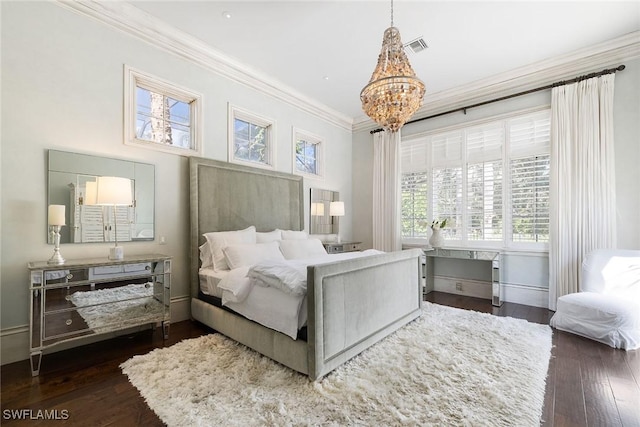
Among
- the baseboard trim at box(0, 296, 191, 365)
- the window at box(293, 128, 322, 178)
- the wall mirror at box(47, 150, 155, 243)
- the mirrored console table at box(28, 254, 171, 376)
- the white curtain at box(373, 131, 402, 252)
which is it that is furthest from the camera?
the white curtain at box(373, 131, 402, 252)

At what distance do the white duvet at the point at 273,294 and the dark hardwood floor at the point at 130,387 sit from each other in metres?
0.89

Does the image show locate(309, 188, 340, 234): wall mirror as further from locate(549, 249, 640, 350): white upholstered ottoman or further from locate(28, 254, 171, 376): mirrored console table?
locate(549, 249, 640, 350): white upholstered ottoman

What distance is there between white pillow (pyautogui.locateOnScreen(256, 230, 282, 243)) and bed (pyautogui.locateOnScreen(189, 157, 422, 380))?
0.30 m

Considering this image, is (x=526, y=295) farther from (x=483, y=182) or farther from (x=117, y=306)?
(x=117, y=306)

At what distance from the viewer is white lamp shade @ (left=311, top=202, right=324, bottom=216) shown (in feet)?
17.1

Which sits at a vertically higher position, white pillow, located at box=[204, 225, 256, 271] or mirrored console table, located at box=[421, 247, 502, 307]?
white pillow, located at box=[204, 225, 256, 271]

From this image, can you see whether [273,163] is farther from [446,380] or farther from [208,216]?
[446,380]

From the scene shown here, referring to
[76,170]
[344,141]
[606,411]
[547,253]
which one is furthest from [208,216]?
[547,253]

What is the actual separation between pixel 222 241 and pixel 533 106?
15.5 ft

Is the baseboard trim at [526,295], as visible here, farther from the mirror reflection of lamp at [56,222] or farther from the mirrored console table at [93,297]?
the mirror reflection of lamp at [56,222]

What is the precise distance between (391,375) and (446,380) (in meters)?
0.38

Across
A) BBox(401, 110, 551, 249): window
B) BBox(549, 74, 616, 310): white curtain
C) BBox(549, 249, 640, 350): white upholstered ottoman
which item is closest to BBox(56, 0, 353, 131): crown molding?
BBox(401, 110, 551, 249): window

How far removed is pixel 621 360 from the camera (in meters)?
2.42

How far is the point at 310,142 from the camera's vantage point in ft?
17.8
